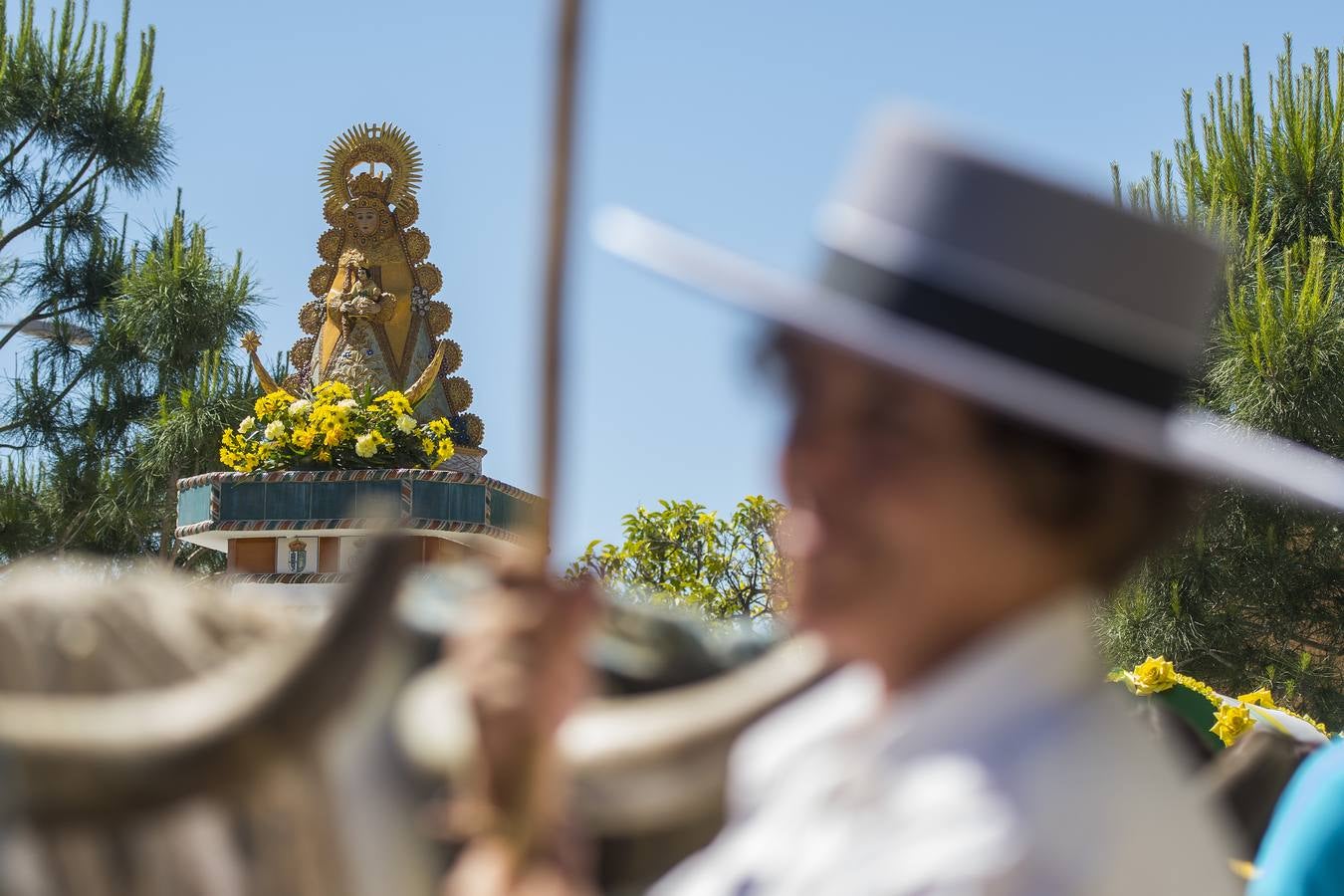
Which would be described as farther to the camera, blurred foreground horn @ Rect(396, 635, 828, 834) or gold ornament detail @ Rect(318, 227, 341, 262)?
gold ornament detail @ Rect(318, 227, 341, 262)

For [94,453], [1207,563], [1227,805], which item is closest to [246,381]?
[94,453]

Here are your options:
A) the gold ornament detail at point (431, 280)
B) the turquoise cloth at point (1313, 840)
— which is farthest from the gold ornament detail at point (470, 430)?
the turquoise cloth at point (1313, 840)

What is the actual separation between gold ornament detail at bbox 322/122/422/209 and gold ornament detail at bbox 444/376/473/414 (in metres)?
1.46

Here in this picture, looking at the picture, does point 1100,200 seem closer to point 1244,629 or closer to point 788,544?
point 788,544

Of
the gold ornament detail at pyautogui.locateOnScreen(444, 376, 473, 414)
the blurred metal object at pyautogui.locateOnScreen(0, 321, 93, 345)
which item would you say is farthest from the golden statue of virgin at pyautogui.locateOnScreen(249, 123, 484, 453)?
the blurred metal object at pyautogui.locateOnScreen(0, 321, 93, 345)

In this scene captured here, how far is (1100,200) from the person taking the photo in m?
0.63

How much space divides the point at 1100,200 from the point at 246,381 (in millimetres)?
14209

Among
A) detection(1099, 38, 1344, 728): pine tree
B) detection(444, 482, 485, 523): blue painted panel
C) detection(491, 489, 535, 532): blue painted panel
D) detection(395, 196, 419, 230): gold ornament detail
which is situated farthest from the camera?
detection(395, 196, 419, 230): gold ornament detail

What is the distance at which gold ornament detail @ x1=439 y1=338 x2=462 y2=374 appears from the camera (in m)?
12.2

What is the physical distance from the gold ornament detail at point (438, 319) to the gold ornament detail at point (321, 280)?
0.92m

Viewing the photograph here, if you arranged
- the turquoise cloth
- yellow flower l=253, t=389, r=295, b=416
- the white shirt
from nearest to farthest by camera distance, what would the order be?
1. the white shirt
2. the turquoise cloth
3. yellow flower l=253, t=389, r=295, b=416

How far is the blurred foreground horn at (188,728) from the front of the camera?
66 centimetres

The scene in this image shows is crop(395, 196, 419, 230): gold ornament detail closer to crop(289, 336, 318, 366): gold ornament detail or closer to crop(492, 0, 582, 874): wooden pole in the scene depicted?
crop(289, 336, 318, 366): gold ornament detail

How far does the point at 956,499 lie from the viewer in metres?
0.64
